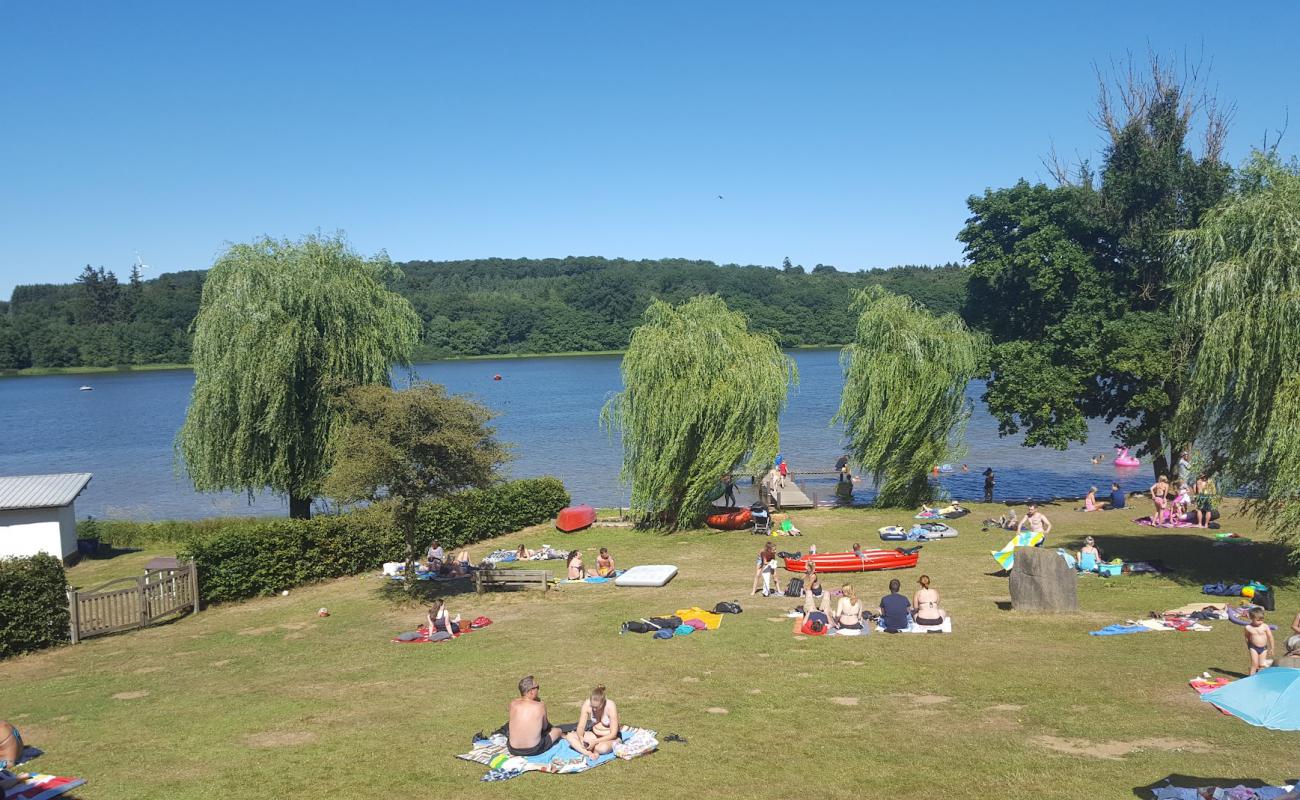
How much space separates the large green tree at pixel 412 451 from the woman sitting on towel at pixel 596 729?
36.7ft

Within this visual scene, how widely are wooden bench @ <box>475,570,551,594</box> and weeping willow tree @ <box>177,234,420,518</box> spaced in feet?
26.7

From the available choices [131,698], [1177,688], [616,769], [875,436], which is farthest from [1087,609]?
[131,698]

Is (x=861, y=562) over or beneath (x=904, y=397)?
beneath

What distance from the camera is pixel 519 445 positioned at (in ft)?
199

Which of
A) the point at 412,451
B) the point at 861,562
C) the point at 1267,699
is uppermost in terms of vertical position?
the point at 412,451

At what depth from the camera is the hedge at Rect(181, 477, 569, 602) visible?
24.7m

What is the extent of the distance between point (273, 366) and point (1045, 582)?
22.6m

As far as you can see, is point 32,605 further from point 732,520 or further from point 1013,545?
point 1013,545

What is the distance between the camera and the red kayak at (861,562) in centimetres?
2498

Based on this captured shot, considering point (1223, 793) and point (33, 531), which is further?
A: point (33, 531)

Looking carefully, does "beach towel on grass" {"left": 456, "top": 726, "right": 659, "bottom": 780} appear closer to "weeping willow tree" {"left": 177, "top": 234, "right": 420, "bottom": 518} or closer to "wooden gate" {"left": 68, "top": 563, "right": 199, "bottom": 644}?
"wooden gate" {"left": 68, "top": 563, "right": 199, "bottom": 644}

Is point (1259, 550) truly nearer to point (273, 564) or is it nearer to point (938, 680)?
point (938, 680)

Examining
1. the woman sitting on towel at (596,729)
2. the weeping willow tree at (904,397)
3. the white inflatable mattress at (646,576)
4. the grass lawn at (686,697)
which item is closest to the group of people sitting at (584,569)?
the white inflatable mattress at (646,576)

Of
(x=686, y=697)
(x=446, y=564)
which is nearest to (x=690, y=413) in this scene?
(x=446, y=564)
